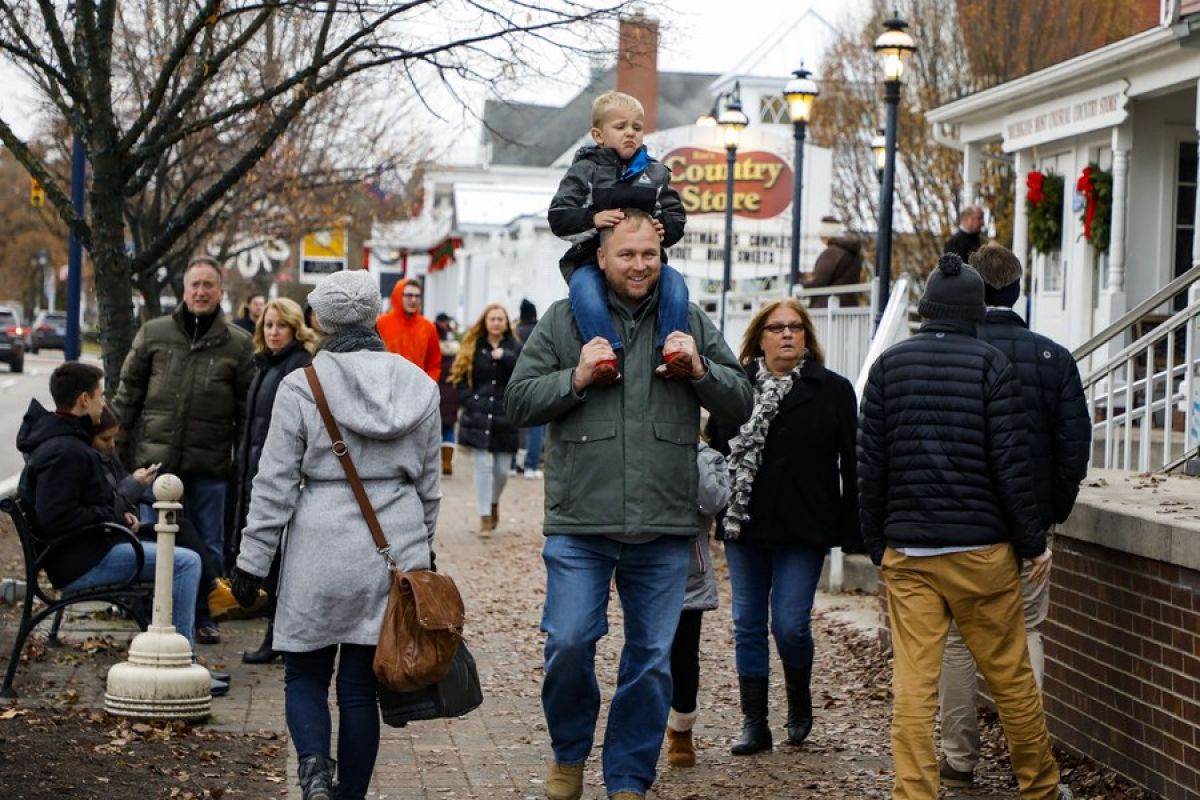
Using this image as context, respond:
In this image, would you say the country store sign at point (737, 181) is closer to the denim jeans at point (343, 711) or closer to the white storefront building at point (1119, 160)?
the white storefront building at point (1119, 160)

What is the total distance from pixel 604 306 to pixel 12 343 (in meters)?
54.2

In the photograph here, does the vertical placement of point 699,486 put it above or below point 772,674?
above

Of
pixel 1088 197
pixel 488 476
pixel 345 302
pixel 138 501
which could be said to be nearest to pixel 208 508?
pixel 138 501

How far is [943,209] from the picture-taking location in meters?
32.8

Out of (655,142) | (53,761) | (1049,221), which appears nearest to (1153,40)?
(1049,221)

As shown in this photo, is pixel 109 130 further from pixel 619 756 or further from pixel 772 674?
pixel 619 756

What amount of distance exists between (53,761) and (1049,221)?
46.6 ft

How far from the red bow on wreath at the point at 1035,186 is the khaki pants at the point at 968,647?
1363 centimetres

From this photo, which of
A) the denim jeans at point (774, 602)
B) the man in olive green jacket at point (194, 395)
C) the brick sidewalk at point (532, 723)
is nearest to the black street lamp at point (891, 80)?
the brick sidewalk at point (532, 723)

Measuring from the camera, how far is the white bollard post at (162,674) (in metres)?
8.09

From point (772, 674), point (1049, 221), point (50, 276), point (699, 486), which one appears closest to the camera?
point (699, 486)

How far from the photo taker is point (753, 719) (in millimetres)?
7812

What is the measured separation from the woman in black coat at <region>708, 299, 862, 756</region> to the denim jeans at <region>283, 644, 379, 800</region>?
216cm

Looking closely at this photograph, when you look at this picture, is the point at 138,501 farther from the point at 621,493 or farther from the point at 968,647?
the point at 968,647
